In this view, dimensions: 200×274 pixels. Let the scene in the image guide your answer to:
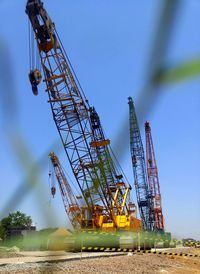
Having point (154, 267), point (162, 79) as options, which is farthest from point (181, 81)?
point (154, 267)

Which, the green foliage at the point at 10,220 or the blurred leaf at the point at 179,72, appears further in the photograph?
the green foliage at the point at 10,220

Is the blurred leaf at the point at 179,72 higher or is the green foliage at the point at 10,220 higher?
the blurred leaf at the point at 179,72

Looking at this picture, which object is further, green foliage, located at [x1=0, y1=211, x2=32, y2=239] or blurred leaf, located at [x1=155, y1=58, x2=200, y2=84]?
green foliage, located at [x1=0, y1=211, x2=32, y2=239]

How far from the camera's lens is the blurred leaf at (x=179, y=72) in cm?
78

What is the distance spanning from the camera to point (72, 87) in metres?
29.9

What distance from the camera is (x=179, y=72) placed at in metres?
0.80

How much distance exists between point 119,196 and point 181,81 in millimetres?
29591

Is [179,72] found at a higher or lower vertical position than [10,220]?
higher

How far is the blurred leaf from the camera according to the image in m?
0.78

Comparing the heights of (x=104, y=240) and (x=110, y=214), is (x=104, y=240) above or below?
below

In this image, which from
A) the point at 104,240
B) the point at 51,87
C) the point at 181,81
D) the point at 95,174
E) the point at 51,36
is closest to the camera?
the point at 181,81

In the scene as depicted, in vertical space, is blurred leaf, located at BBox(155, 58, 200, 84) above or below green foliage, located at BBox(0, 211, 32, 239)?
above

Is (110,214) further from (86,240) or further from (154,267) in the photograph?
(154,267)

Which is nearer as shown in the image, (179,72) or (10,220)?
(179,72)
